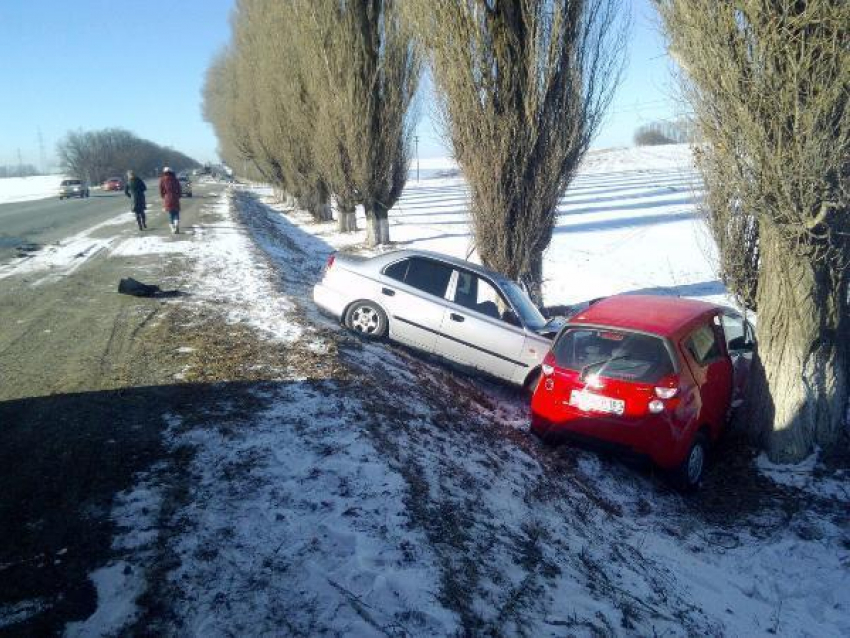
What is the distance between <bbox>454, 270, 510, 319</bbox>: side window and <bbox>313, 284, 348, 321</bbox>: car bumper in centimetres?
173

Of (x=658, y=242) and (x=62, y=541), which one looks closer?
(x=62, y=541)

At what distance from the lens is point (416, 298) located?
8.01 metres

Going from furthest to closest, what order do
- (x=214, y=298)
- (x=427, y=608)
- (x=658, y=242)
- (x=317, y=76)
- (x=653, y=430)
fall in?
(x=658, y=242) < (x=317, y=76) < (x=214, y=298) < (x=653, y=430) < (x=427, y=608)

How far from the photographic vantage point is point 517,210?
1005 cm

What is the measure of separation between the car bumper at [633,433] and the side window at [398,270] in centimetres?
322

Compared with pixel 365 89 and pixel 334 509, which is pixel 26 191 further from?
pixel 334 509

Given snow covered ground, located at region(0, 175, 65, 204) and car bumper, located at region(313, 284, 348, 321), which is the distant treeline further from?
car bumper, located at region(313, 284, 348, 321)

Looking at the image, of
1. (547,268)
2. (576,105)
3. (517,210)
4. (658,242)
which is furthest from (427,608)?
(658,242)

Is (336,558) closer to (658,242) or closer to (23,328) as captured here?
(23,328)

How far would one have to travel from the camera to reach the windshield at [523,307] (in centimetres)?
777

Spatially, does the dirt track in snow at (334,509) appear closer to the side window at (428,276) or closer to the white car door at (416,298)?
the white car door at (416,298)

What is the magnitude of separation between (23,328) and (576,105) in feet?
29.5

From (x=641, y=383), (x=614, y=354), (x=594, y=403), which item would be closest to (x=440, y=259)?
(x=614, y=354)

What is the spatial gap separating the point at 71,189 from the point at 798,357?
47073 mm
